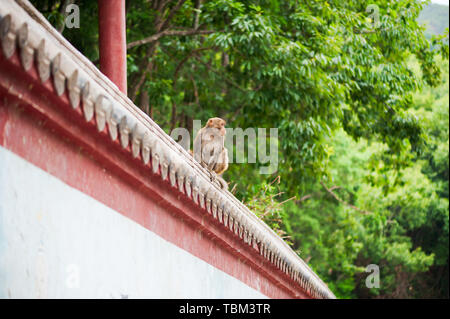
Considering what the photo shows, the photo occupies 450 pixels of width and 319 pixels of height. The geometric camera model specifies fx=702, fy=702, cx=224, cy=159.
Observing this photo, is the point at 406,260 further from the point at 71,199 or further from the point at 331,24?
the point at 71,199

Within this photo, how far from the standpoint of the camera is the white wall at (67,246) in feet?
10.2

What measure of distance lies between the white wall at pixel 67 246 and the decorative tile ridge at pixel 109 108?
39 centimetres

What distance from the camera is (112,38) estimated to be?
6727mm

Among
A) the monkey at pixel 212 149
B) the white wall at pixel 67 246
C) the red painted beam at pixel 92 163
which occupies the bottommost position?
the white wall at pixel 67 246

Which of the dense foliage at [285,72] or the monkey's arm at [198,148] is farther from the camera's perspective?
the dense foliage at [285,72]

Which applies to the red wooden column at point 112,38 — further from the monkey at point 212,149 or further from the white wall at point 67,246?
the white wall at point 67,246

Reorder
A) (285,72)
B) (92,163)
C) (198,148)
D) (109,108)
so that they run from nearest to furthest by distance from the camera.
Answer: (109,108)
(92,163)
(198,148)
(285,72)

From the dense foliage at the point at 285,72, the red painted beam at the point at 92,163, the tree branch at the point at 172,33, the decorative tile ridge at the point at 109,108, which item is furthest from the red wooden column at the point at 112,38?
the tree branch at the point at 172,33

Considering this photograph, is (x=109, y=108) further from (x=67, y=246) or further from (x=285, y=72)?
(x=285, y=72)

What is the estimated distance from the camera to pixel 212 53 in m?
13.9

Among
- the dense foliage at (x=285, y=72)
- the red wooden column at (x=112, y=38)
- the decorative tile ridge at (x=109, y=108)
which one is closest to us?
the decorative tile ridge at (x=109, y=108)

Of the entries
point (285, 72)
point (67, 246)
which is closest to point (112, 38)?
point (67, 246)

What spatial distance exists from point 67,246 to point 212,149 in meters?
3.40

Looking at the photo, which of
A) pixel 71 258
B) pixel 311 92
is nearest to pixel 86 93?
pixel 71 258
